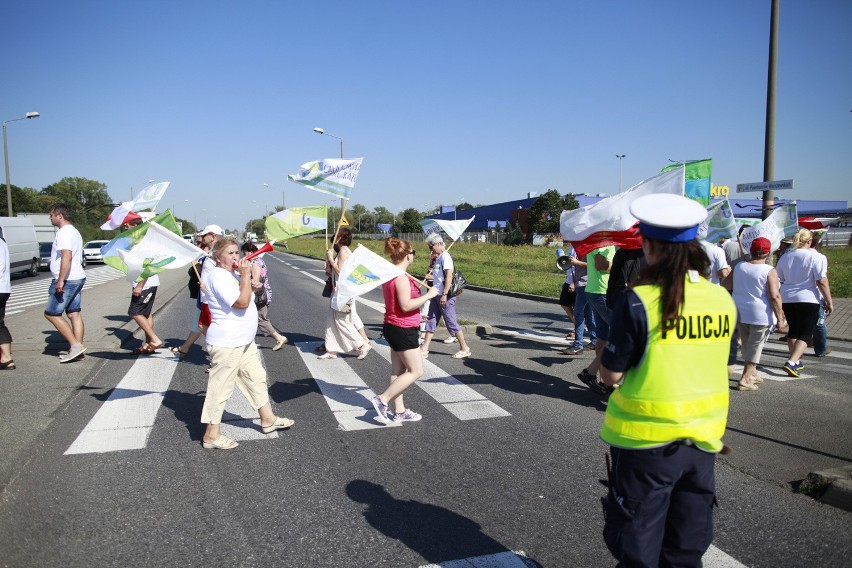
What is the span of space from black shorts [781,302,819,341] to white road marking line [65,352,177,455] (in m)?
7.31

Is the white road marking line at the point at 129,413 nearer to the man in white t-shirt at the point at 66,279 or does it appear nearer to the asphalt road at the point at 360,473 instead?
the asphalt road at the point at 360,473

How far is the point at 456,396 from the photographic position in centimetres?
616

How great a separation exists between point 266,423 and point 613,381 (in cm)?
359

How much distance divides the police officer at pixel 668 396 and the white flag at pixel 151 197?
5758 millimetres

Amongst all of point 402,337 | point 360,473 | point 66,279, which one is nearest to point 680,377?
point 360,473

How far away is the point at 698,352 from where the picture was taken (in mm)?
2186

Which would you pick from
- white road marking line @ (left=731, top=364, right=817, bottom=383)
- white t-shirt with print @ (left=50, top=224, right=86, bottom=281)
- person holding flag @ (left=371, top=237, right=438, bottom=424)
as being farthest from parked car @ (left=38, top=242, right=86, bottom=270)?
white road marking line @ (left=731, top=364, right=817, bottom=383)

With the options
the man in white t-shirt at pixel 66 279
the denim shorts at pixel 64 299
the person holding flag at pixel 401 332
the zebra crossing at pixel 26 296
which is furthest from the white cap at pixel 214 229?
the zebra crossing at pixel 26 296

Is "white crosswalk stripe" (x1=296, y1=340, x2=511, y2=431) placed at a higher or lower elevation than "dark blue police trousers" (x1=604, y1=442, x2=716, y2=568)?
lower

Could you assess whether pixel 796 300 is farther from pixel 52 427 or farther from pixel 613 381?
pixel 52 427

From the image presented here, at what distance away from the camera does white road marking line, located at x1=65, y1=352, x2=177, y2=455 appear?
187 inches

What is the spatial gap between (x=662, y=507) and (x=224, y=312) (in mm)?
3527

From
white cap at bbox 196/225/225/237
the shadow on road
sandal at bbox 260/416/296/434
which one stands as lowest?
the shadow on road

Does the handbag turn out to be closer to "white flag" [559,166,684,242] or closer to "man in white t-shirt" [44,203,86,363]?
"white flag" [559,166,684,242]
